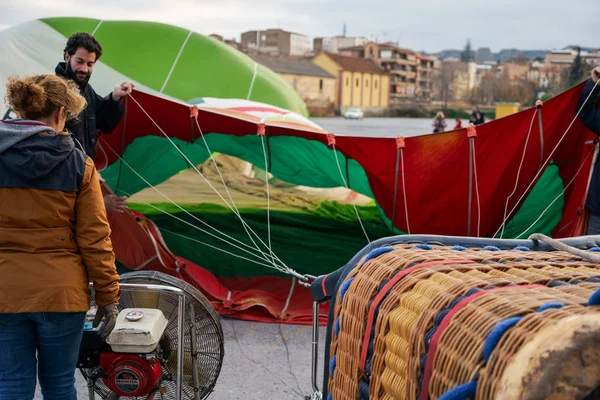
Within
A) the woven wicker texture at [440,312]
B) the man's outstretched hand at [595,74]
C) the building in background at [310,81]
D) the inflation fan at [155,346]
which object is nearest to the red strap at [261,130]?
the inflation fan at [155,346]

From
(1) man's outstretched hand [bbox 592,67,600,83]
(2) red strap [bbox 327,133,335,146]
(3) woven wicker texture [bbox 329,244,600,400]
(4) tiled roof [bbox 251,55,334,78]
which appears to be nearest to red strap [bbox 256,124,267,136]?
(2) red strap [bbox 327,133,335,146]

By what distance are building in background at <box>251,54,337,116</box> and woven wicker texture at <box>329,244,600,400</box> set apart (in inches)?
2715

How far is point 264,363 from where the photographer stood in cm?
475

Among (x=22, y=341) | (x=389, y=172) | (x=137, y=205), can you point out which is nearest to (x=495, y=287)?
(x=22, y=341)

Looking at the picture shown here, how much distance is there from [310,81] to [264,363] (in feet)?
244

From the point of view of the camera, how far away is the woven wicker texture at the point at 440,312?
142 cm

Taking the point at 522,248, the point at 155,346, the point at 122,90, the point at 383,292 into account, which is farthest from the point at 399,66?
the point at 383,292

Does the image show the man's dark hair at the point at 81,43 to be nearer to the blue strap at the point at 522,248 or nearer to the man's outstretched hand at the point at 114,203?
the man's outstretched hand at the point at 114,203

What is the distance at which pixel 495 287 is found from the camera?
166cm

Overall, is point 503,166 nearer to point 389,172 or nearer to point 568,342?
point 389,172

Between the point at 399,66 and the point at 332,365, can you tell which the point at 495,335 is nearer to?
the point at 332,365

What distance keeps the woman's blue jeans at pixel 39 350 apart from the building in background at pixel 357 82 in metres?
83.9

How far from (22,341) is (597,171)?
4.22 m

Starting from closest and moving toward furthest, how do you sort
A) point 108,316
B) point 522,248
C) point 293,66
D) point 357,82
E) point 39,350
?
1. point 522,248
2. point 39,350
3. point 108,316
4. point 293,66
5. point 357,82
